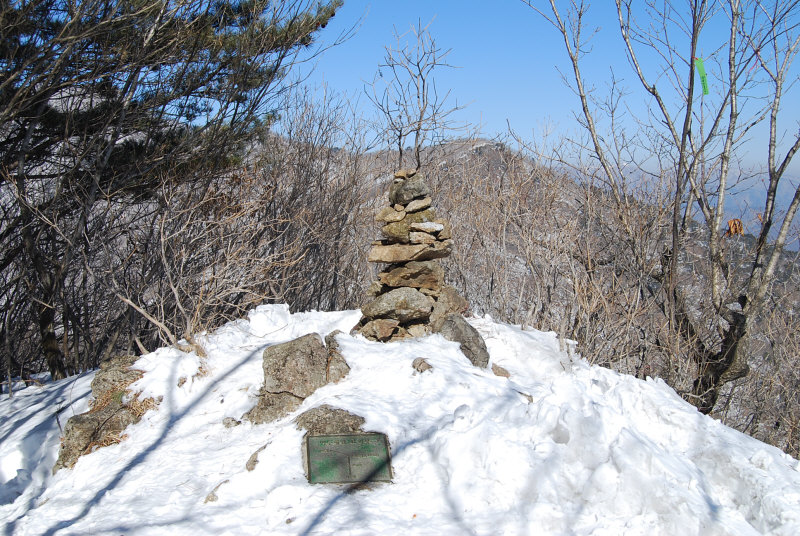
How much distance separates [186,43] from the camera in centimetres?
781

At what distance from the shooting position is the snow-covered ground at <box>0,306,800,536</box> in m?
2.92

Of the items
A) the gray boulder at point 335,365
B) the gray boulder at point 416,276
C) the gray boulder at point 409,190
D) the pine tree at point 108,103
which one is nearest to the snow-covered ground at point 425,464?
the gray boulder at point 335,365

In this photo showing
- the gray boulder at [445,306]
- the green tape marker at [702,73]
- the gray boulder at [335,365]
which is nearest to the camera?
the gray boulder at [335,365]

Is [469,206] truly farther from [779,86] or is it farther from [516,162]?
[779,86]

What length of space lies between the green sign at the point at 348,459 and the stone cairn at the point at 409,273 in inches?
67.0

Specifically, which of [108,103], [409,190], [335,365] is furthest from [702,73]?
[108,103]

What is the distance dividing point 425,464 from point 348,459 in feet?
1.76

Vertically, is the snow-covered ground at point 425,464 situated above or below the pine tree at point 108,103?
below

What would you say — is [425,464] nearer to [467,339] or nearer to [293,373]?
[293,373]

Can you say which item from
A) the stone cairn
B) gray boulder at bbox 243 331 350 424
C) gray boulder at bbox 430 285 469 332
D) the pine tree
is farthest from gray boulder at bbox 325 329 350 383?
the pine tree

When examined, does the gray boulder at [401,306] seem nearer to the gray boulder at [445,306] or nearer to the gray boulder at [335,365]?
the gray boulder at [445,306]

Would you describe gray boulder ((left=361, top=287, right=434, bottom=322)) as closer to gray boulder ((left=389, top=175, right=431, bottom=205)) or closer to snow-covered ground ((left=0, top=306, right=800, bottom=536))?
snow-covered ground ((left=0, top=306, right=800, bottom=536))

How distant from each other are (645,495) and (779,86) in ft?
25.0

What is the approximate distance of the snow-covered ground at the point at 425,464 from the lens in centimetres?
292
